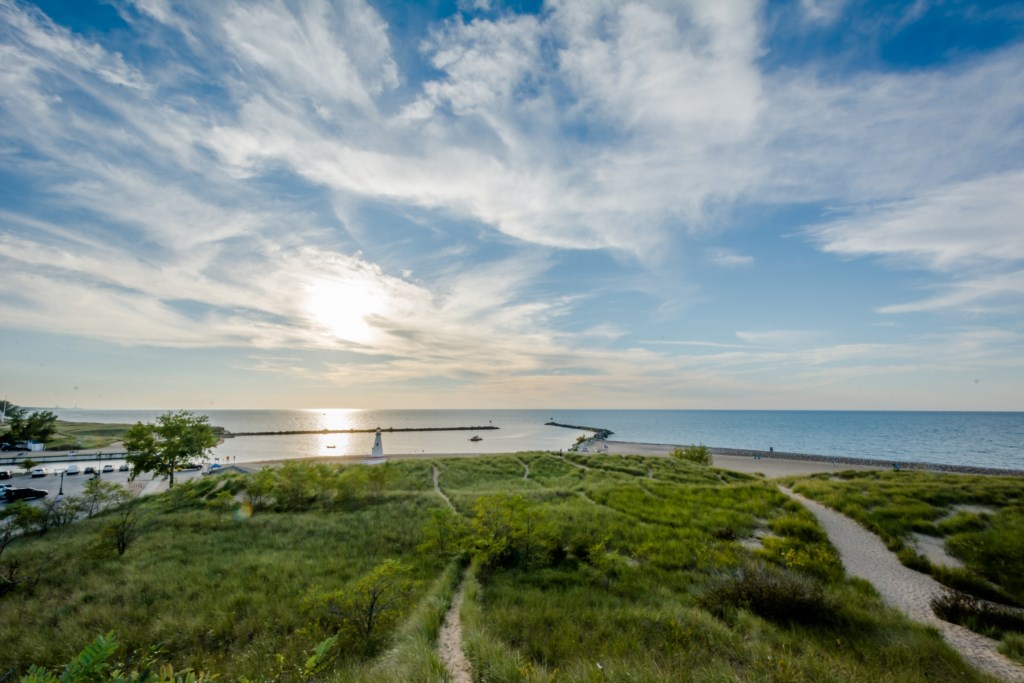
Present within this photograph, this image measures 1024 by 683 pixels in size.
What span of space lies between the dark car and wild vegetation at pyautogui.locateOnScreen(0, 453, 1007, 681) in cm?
1813

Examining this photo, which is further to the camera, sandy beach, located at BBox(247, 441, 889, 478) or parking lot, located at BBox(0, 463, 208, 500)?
sandy beach, located at BBox(247, 441, 889, 478)

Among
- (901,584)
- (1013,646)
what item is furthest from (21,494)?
(1013,646)

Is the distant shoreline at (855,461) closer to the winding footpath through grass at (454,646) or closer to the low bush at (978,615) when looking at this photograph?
the low bush at (978,615)

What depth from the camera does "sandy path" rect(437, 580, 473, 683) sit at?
23.2 ft

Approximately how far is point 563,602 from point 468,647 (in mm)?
3302

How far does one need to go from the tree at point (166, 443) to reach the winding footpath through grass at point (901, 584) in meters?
41.4

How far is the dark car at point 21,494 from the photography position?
31.0 metres

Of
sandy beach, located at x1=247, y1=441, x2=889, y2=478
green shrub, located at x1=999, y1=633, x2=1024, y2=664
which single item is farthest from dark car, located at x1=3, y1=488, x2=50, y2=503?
green shrub, located at x1=999, y1=633, x2=1024, y2=664

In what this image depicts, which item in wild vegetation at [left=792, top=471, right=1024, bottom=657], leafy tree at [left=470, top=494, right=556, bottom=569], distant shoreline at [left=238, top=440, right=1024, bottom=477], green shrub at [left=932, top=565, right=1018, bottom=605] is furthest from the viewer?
distant shoreline at [left=238, top=440, right=1024, bottom=477]

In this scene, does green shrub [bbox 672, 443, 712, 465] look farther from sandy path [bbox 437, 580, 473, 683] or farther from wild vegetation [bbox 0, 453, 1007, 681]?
sandy path [bbox 437, 580, 473, 683]

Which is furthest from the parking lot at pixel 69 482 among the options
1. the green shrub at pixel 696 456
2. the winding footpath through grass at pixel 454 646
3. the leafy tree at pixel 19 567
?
the green shrub at pixel 696 456

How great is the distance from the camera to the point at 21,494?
104 ft

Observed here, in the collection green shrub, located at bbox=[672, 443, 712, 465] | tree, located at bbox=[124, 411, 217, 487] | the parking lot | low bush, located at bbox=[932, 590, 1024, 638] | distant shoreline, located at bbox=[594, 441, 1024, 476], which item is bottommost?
the parking lot

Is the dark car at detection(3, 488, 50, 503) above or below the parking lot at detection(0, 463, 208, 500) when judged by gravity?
above
